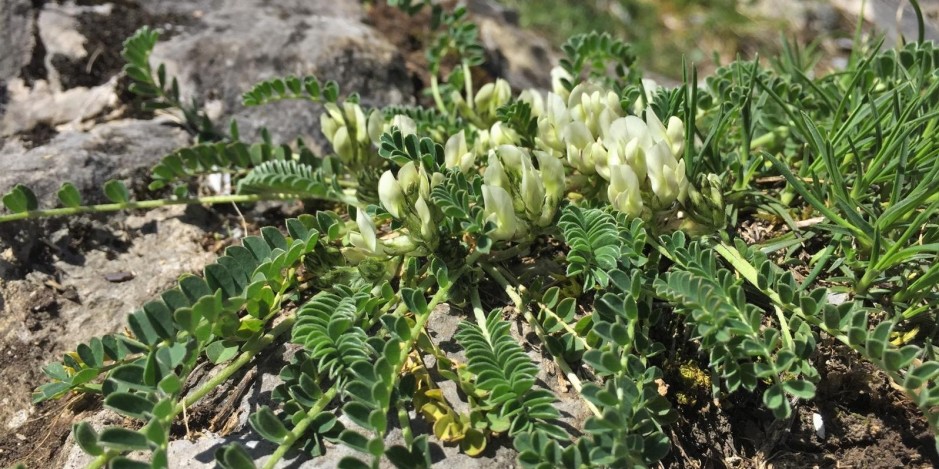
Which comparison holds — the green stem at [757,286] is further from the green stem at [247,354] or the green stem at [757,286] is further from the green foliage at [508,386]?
the green stem at [247,354]

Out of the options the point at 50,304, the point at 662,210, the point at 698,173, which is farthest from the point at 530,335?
the point at 50,304

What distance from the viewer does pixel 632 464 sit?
5.90 feet

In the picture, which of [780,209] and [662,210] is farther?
[780,209]

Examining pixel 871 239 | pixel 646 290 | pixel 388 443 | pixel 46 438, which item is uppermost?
pixel 871 239

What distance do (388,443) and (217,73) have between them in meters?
2.27

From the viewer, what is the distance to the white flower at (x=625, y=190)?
216cm

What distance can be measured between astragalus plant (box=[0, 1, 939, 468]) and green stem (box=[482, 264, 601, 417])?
1 centimetres

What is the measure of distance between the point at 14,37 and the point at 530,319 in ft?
9.84

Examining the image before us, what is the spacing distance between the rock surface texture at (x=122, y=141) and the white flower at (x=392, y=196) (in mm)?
405

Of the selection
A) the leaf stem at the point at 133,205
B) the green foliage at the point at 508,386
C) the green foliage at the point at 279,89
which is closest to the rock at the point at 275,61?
the green foliage at the point at 279,89

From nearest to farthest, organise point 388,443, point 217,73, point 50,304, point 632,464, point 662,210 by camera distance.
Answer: point 632,464 < point 388,443 < point 662,210 < point 50,304 < point 217,73

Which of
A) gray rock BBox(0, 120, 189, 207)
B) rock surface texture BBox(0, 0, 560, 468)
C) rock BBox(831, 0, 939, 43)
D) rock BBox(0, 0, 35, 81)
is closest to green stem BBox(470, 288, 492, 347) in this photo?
rock surface texture BBox(0, 0, 560, 468)

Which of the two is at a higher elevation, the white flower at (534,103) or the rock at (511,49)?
the white flower at (534,103)

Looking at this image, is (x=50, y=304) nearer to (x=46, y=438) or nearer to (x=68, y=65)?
(x=46, y=438)
